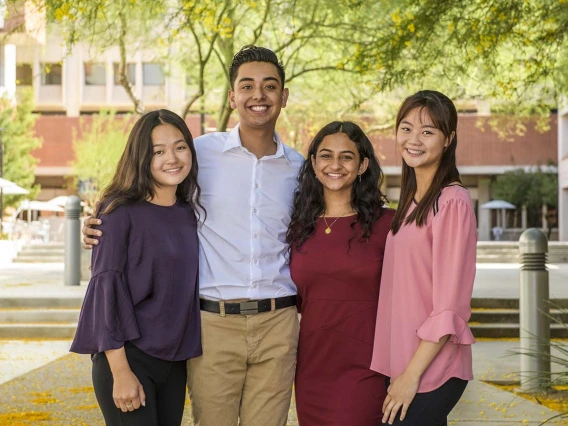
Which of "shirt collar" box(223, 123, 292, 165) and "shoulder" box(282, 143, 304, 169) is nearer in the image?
"shirt collar" box(223, 123, 292, 165)

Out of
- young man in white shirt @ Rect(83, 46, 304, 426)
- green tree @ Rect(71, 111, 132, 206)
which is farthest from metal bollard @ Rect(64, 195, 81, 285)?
green tree @ Rect(71, 111, 132, 206)

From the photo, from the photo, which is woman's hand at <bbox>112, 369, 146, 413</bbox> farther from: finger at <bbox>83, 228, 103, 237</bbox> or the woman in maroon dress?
the woman in maroon dress

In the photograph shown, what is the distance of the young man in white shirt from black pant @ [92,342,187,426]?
0.33m

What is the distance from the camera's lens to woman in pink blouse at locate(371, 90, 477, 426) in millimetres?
3543

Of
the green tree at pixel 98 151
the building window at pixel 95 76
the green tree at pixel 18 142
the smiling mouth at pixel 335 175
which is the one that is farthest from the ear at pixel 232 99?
the building window at pixel 95 76

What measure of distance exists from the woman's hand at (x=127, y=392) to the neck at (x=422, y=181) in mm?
1413

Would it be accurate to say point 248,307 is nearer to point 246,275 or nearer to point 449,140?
point 246,275

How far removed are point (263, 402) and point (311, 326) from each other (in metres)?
0.44

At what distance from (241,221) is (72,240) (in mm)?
11317

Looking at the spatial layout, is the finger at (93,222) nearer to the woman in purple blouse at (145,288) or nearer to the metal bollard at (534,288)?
the woman in purple blouse at (145,288)

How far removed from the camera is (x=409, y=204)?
3.84 meters

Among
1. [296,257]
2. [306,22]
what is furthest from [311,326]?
[306,22]

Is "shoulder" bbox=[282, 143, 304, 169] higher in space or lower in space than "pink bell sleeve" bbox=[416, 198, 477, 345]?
higher

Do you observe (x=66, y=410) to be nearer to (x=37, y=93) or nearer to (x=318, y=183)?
(x=318, y=183)
